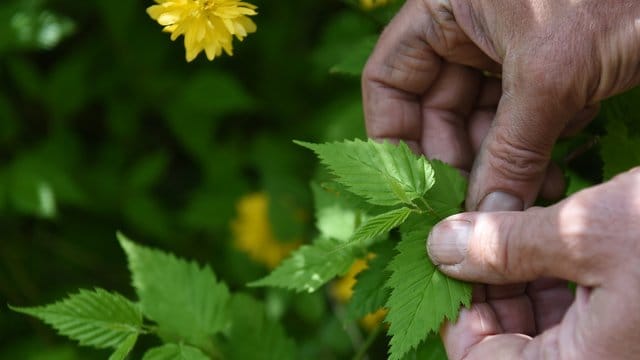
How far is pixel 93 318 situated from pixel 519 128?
43.0 inches

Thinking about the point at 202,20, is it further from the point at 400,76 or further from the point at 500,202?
the point at 500,202

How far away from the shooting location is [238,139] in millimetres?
3357

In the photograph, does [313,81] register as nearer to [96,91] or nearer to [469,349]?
[96,91]

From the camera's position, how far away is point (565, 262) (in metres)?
1.27

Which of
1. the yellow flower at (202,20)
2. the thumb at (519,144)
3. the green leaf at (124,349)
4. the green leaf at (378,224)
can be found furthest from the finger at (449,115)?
the green leaf at (124,349)

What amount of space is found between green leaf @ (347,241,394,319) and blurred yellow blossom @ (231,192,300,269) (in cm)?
137

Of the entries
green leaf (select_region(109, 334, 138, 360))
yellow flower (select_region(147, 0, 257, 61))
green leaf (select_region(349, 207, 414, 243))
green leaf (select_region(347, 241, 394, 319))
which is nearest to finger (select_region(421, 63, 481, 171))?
green leaf (select_region(347, 241, 394, 319))

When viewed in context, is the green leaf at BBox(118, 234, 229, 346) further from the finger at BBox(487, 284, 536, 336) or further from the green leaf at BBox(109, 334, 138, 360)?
the finger at BBox(487, 284, 536, 336)

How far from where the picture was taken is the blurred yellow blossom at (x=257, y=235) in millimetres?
3135

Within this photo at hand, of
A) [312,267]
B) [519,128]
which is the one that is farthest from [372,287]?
[519,128]

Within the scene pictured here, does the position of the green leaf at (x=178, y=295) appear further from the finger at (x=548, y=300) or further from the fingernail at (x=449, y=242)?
the finger at (x=548, y=300)

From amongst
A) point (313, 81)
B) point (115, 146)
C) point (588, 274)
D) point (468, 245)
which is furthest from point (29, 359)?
point (588, 274)

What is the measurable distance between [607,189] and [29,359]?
220 centimetres

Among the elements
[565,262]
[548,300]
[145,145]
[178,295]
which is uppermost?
[145,145]
